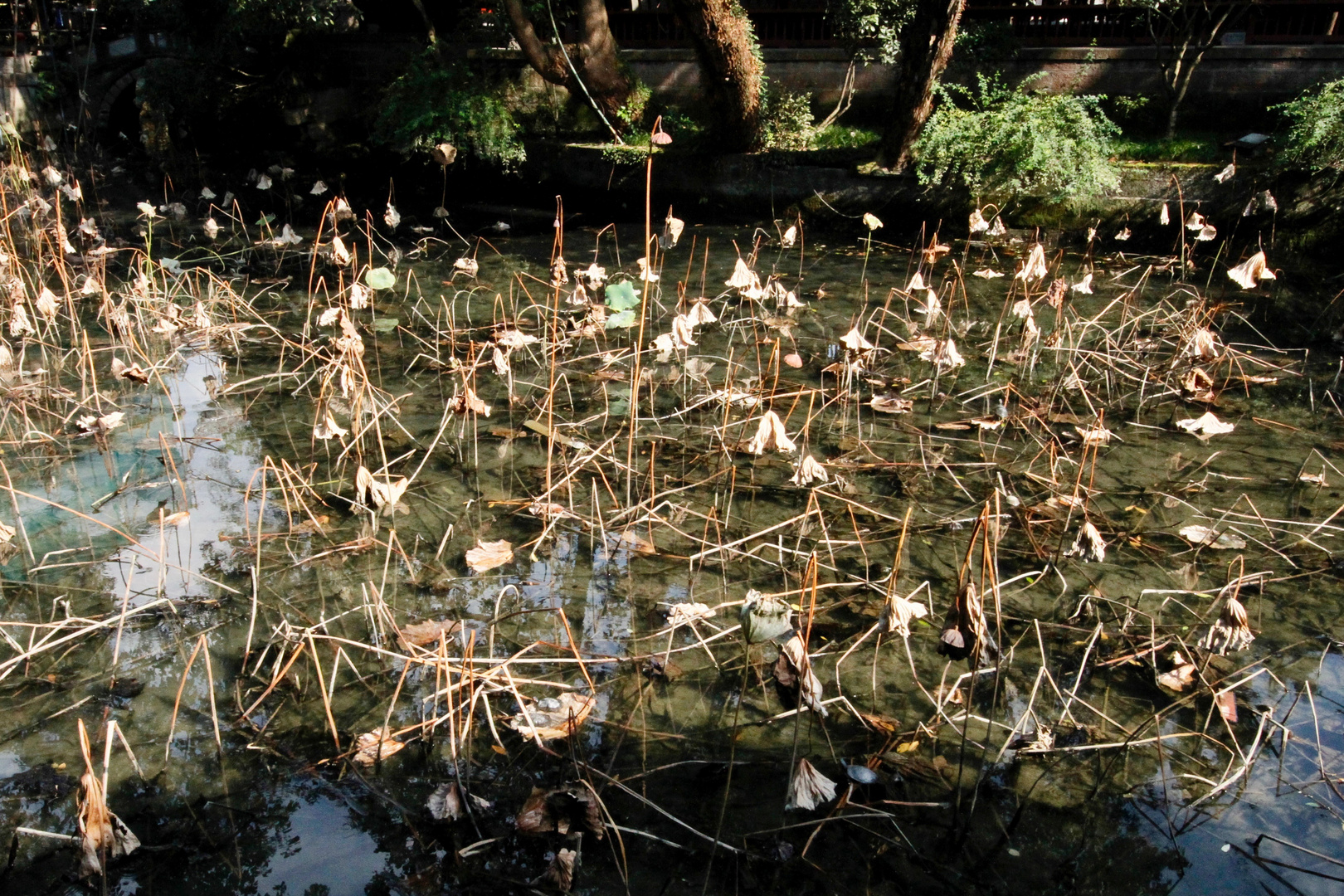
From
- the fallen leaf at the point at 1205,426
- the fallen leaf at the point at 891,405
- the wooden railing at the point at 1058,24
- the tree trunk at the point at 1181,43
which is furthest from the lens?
the wooden railing at the point at 1058,24

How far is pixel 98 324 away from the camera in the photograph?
5430 millimetres

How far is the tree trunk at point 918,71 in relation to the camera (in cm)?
720

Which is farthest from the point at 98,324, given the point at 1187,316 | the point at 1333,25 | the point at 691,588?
the point at 1333,25

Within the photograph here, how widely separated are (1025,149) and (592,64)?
13.2 feet

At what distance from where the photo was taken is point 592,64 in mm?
9148

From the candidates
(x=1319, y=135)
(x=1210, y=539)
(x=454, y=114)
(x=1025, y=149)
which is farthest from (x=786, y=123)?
(x=1210, y=539)

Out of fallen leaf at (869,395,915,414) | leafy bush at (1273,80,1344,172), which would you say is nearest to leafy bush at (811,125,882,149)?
leafy bush at (1273,80,1344,172)

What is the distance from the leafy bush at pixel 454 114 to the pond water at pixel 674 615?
416cm

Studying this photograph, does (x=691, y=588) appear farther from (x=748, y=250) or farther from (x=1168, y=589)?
(x=748, y=250)

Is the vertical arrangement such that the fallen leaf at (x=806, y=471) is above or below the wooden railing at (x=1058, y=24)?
below

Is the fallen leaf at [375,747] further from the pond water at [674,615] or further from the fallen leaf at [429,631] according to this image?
the fallen leaf at [429,631]

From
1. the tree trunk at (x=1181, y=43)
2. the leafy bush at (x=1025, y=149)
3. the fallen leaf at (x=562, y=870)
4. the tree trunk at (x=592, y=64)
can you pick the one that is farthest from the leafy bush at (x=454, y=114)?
the fallen leaf at (x=562, y=870)

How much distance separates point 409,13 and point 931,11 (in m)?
7.38

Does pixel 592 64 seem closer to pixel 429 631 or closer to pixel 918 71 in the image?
pixel 918 71
